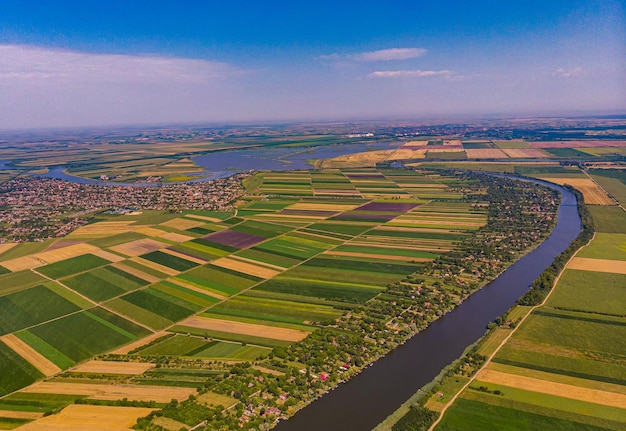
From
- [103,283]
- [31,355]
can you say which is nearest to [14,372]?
[31,355]

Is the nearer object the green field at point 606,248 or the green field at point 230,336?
the green field at point 230,336

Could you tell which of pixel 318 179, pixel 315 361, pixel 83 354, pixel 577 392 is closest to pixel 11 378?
pixel 83 354

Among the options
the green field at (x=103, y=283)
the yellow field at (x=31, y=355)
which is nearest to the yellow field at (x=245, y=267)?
the green field at (x=103, y=283)

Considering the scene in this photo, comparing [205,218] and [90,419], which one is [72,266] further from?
[90,419]

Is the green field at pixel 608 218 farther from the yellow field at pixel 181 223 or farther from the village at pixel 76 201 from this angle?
the village at pixel 76 201

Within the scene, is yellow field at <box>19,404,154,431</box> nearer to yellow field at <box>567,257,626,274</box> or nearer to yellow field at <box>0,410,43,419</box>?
yellow field at <box>0,410,43,419</box>

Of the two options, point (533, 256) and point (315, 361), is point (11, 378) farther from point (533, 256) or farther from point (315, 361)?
point (533, 256)
